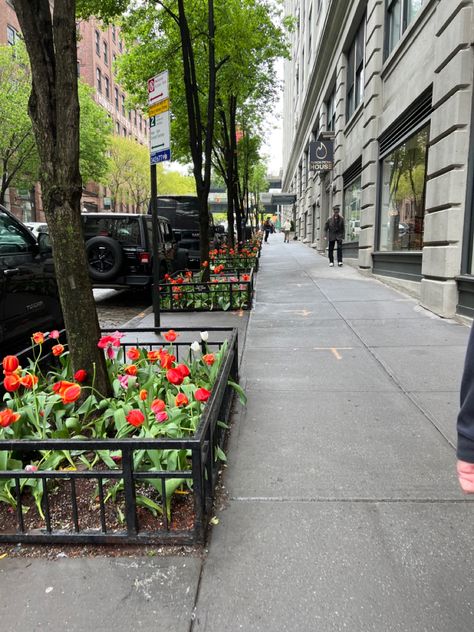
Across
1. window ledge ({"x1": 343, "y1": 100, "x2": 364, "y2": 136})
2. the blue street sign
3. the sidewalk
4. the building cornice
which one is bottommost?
the sidewalk

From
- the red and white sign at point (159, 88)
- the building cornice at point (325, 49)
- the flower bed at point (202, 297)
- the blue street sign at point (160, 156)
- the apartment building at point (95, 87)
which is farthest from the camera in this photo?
the apartment building at point (95, 87)

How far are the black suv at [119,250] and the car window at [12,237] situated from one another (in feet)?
14.5

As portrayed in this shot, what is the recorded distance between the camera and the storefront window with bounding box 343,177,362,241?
51.6 feet

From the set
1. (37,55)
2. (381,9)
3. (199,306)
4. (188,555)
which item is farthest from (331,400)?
(381,9)

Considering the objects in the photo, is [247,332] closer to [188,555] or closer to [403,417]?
[403,417]

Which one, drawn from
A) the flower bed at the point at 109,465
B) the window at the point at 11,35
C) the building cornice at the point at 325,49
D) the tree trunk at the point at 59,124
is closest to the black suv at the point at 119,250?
the tree trunk at the point at 59,124

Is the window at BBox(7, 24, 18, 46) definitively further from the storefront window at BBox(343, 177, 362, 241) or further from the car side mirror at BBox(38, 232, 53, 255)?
the car side mirror at BBox(38, 232, 53, 255)

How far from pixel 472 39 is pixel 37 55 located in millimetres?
6248

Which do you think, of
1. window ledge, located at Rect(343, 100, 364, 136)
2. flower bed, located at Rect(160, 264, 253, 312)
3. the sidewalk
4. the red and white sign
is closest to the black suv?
flower bed, located at Rect(160, 264, 253, 312)

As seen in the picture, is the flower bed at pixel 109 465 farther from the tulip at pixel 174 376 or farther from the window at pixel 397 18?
the window at pixel 397 18

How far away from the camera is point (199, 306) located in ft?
28.5

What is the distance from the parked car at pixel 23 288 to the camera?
4281mm

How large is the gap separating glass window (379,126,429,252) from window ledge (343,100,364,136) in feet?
9.63

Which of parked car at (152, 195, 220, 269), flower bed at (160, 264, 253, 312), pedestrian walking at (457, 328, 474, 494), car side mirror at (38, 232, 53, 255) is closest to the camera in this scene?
pedestrian walking at (457, 328, 474, 494)
